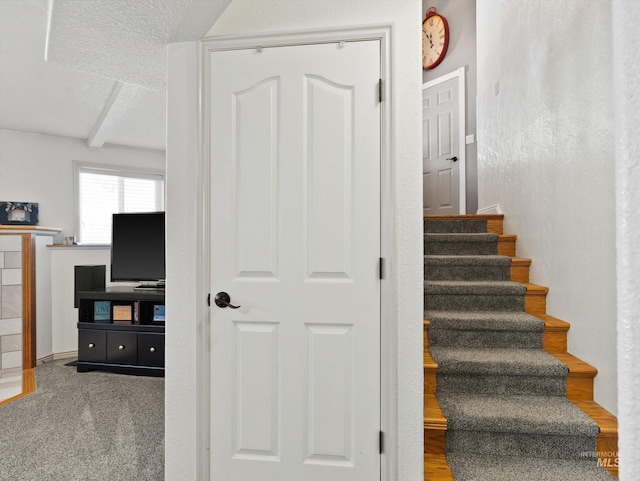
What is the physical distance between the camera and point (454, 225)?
10.7 ft

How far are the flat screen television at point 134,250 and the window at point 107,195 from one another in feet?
4.50

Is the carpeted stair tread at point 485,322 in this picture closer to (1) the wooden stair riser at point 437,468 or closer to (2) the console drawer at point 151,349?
(1) the wooden stair riser at point 437,468

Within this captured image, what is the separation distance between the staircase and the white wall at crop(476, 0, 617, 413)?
135 mm

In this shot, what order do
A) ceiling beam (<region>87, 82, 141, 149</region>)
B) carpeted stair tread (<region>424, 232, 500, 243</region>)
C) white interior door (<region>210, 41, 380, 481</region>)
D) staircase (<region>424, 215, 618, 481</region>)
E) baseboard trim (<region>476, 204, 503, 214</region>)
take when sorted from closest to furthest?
white interior door (<region>210, 41, 380, 481</region>) < staircase (<region>424, 215, 618, 481</region>) < carpeted stair tread (<region>424, 232, 500, 243</region>) < ceiling beam (<region>87, 82, 141, 149</region>) < baseboard trim (<region>476, 204, 503, 214</region>)

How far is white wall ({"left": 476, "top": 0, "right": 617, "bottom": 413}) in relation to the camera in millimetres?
1873

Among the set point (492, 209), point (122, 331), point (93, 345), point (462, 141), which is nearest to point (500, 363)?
point (492, 209)

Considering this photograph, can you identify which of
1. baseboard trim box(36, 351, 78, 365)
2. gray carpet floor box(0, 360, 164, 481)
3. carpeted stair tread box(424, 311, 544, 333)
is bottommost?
baseboard trim box(36, 351, 78, 365)

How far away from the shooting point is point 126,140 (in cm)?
466

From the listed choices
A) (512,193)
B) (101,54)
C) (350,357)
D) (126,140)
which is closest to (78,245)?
(126,140)

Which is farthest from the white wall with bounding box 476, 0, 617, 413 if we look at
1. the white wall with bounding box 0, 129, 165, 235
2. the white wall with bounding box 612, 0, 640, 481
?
the white wall with bounding box 0, 129, 165, 235

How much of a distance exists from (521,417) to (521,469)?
0.74ft

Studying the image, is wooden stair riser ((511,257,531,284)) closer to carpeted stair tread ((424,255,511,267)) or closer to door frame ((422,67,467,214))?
carpeted stair tread ((424,255,511,267))

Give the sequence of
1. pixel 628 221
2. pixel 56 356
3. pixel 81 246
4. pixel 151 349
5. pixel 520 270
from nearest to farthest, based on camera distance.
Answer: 1. pixel 628 221
2. pixel 520 270
3. pixel 151 349
4. pixel 56 356
5. pixel 81 246

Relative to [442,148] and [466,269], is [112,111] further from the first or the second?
[442,148]
